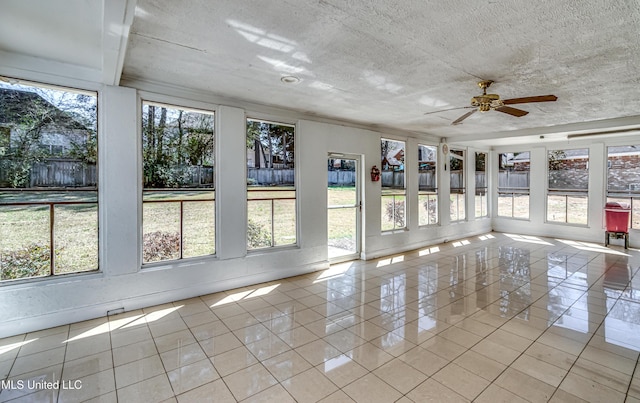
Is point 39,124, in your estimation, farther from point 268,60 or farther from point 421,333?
point 421,333

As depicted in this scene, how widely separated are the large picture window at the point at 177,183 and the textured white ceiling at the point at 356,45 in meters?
0.50

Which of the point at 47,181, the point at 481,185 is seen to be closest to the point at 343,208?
the point at 47,181

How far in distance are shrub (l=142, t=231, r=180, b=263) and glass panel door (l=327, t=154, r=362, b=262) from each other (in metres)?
2.46

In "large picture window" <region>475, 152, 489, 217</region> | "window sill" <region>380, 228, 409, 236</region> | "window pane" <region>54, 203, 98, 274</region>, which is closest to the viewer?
"window pane" <region>54, 203, 98, 274</region>

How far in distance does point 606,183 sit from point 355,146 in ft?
19.3

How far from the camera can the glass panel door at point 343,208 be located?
17.7 ft

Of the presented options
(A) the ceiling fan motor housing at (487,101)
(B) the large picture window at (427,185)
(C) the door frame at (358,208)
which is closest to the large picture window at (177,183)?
(C) the door frame at (358,208)

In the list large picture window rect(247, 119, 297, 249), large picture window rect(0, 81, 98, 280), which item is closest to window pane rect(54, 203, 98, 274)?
large picture window rect(0, 81, 98, 280)

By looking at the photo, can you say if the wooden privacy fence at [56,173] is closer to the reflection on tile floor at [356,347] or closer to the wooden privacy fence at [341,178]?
the reflection on tile floor at [356,347]

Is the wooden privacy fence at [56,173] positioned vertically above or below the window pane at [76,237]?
above

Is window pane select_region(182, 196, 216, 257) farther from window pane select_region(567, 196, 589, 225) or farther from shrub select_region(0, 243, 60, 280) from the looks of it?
window pane select_region(567, 196, 589, 225)

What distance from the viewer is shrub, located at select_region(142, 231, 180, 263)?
3.62m

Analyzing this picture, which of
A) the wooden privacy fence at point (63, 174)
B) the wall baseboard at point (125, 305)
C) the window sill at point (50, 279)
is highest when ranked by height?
the wooden privacy fence at point (63, 174)

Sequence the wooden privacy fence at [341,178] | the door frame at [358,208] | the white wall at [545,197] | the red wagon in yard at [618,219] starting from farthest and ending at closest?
the white wall at [545,197] < the red wagon in yard at [618,219] < the door frame at [358,208] < the wooden privacy fence at [341,178]
